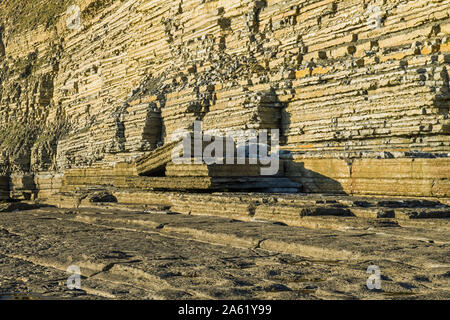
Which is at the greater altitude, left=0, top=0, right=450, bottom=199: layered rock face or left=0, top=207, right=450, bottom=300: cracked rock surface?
left=0, top=0, right=450, bottom=199: layered rock face

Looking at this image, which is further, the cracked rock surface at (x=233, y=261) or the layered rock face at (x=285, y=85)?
the layered rock face at (x=285, y=85)

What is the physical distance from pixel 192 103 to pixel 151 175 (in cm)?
450

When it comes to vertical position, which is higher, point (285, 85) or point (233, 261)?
point (285, 85)

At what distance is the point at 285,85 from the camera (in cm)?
1306

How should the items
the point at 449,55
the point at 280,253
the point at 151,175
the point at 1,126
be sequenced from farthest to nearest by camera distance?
the point at 1,126, the point at 151,175, the point at 449,55, the point at 280,253

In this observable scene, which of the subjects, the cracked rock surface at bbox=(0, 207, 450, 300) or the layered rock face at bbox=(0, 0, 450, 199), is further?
the layered rock face at bbox=(0, 0, 450, 199)

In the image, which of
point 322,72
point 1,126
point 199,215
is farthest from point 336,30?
point 1,126

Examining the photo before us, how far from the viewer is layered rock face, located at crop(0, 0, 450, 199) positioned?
995 cm

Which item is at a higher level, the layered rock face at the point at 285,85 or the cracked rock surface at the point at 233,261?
the layered rock face at the point at 285,85

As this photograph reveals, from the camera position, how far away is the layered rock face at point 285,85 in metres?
9.95

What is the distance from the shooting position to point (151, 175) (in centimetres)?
1180

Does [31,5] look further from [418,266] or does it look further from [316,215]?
[418,266]

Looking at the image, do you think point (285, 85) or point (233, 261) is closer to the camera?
point (233, 261)
